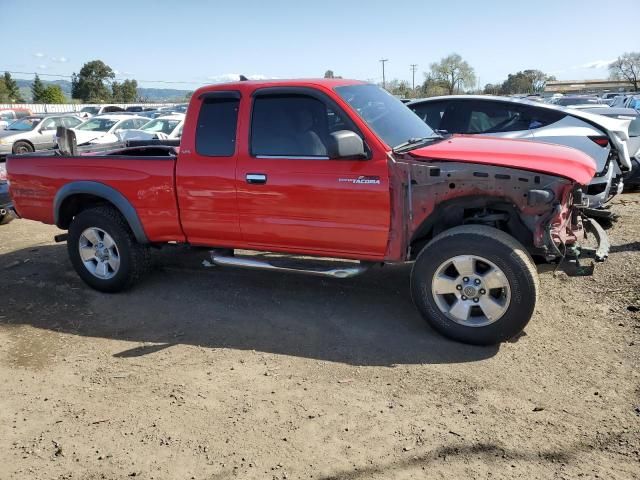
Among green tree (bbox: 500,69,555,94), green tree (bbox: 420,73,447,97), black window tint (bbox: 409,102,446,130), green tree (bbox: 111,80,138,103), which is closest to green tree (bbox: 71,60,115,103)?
green tree (bbox: 111,80,138,103)

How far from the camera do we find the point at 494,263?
150 inches

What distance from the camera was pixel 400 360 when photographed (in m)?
3.84

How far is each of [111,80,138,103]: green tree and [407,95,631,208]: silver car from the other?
7889 cm

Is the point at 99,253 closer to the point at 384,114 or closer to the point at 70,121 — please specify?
the point at 384,114

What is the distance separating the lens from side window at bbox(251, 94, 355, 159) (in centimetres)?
438

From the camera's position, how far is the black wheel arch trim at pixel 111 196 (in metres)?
5.11

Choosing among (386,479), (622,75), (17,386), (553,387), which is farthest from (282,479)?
(622,75)

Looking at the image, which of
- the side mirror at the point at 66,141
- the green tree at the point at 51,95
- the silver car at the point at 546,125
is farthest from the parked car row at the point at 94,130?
the green tree at the point at 51,95

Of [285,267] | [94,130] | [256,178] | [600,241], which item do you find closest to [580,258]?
[600,241]

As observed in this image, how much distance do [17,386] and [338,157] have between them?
2.83m

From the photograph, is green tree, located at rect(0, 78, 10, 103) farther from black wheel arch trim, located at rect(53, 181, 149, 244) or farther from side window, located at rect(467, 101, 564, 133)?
side window, located at rect(467, 101, 564, 133)

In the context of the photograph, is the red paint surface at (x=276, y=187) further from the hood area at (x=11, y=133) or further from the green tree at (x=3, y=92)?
the green tree at (x=3, y=92)

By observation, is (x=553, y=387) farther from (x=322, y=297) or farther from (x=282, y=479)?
(x=322, y=297)

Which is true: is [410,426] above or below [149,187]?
below
